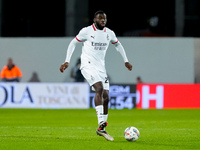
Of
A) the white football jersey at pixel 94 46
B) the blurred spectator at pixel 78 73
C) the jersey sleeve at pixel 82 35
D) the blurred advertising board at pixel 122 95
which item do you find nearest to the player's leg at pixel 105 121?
the white football jersey at pixel 94 46

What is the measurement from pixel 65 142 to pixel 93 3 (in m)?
27.6

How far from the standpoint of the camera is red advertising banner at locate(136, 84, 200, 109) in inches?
789

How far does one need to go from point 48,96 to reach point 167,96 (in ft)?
14.3

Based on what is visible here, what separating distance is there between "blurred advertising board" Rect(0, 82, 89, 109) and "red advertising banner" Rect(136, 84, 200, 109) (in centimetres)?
207

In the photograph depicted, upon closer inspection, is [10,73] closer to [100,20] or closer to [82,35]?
[82,35]

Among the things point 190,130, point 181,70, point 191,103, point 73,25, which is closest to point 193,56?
point 181,70

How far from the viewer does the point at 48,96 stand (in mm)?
19938

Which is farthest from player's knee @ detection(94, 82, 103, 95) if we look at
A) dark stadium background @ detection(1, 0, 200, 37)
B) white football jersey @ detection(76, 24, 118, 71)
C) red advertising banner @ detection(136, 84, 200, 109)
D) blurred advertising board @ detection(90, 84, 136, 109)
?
dark stadium background @ detection(1, 0, 200, 37)

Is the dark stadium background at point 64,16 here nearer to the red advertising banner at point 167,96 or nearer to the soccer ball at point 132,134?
the red advertising banner at point 167,96

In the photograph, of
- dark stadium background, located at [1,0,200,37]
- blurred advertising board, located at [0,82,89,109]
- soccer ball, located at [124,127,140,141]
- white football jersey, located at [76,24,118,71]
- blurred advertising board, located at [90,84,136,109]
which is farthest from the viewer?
dark stadium background, located at [1,0,200,37]

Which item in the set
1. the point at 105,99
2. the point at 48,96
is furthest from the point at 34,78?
the point at 105,99

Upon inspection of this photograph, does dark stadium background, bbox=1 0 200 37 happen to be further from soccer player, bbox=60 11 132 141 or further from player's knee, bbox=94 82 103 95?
player's knee, bbox=94 82 103 95

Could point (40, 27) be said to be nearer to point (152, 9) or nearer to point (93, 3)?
point (93, 3)

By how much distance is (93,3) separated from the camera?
35.7m
